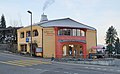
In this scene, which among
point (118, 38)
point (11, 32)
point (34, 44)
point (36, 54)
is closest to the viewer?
point (36, 54)

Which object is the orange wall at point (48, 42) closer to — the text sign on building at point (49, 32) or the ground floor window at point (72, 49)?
the text sign on building at point (49, 32)

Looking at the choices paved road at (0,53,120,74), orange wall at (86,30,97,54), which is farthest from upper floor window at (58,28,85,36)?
paved road at (0,53,120,74)

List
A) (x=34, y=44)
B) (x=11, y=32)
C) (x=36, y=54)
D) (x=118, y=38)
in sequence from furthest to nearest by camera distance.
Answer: (x=118, y=38), (x=11, y=32), (x=34, y=44), (x=36, y=54)

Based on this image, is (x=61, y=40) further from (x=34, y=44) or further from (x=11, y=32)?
(x=11, y=32)

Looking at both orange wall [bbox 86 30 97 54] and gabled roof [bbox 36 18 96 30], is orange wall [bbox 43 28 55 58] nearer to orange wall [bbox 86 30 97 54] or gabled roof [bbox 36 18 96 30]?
gabled roof [bbox 36 18 96 30]

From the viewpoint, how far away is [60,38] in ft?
184

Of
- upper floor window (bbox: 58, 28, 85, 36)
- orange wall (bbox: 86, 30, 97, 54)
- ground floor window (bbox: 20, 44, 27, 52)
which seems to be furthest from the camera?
ground floor window (bbox: 20, 44, 27, 52)

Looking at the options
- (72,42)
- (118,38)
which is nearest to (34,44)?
(72,42)

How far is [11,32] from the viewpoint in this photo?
8681 cm

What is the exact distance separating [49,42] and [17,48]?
43.2 ft

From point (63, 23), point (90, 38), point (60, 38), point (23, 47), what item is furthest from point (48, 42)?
point (90, 38)

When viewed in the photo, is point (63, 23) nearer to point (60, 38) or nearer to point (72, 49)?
point (60, 38)

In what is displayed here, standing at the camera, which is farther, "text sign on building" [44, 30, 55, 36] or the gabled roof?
the gabled roof

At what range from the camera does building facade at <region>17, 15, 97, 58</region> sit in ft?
179
